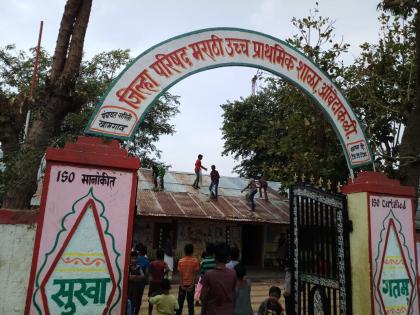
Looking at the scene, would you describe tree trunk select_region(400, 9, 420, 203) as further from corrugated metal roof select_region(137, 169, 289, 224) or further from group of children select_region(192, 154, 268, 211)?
group of children select_region(192, 154, 268, 211)

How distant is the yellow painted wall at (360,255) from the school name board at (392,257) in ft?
0.27

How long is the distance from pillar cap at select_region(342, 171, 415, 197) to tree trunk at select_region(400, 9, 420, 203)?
5.72 ft

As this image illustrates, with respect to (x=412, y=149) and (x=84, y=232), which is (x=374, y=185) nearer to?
(x=412, y=149)

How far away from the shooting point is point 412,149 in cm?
773

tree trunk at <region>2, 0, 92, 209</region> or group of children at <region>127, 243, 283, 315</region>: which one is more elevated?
tree trunk at <region>2, 0, 92, 209</region>

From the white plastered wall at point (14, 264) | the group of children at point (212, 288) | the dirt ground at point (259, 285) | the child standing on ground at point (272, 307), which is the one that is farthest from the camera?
the dirt ground at point (259, 285)

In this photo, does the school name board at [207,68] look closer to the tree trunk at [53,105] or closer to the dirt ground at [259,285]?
the tree trunk at [53,105]

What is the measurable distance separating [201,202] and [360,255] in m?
11.0

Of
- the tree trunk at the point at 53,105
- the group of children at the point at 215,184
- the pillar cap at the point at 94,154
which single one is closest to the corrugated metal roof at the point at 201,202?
the group of children at the point at 215,184

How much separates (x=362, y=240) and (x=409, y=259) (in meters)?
1.09

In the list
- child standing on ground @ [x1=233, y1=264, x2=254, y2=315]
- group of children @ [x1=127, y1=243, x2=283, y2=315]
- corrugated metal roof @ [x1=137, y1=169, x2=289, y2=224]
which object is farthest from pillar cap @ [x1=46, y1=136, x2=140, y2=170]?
corrugated metal roof @ [x1=137, y1=169, x2=289, y2=224]

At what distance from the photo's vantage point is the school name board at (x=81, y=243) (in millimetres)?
3682

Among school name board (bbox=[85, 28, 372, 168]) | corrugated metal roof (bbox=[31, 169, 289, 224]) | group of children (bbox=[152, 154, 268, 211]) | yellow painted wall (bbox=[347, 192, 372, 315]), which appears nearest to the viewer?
school name board (bbox=[85, 28, 372, 168])

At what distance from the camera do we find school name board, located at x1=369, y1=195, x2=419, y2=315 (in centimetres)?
537
